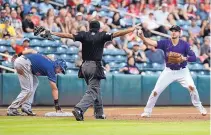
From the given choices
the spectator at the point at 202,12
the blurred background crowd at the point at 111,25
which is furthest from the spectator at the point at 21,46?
the spectator at the point at 202,12

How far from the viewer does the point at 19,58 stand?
14883 millimetres

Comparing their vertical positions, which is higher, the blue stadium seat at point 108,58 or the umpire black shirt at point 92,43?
the umpire black shirt at point 92,43

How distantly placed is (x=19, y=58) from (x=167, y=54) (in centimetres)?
312

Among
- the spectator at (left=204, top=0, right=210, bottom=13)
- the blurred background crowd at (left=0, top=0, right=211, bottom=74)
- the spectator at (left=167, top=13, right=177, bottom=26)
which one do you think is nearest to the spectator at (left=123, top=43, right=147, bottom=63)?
the blurred background crowd at (left=0, top=0, right=211, bottom=74)

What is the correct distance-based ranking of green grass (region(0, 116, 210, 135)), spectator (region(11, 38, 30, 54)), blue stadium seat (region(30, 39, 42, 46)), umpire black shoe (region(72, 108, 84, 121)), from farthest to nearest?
blue stadium seat (region(30, 39, 42, 46)), spectator (region(11, 38, 30, 54)), umpire black shoe (region(72, 108, 84, 121)), green grass (region(0, 116, 210, 135))

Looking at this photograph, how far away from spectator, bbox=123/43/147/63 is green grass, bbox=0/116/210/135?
7579mm

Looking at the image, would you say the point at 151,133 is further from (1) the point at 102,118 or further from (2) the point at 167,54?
(2) the point at 167,54

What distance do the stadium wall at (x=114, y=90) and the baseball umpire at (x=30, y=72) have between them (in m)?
3.66

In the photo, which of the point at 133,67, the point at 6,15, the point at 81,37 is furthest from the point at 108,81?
the point at 81,37

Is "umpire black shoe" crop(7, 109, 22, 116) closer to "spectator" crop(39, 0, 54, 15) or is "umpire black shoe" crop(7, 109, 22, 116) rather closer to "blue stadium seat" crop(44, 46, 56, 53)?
"blue stadium seat" crop(44, 46, 56, 53)

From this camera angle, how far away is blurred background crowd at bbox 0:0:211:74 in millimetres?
20016

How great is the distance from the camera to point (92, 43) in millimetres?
13367

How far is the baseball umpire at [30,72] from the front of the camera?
1457cm

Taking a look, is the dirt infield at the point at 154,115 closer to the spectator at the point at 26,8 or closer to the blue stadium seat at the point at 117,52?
the blue stadium seat at the point at 117,52
